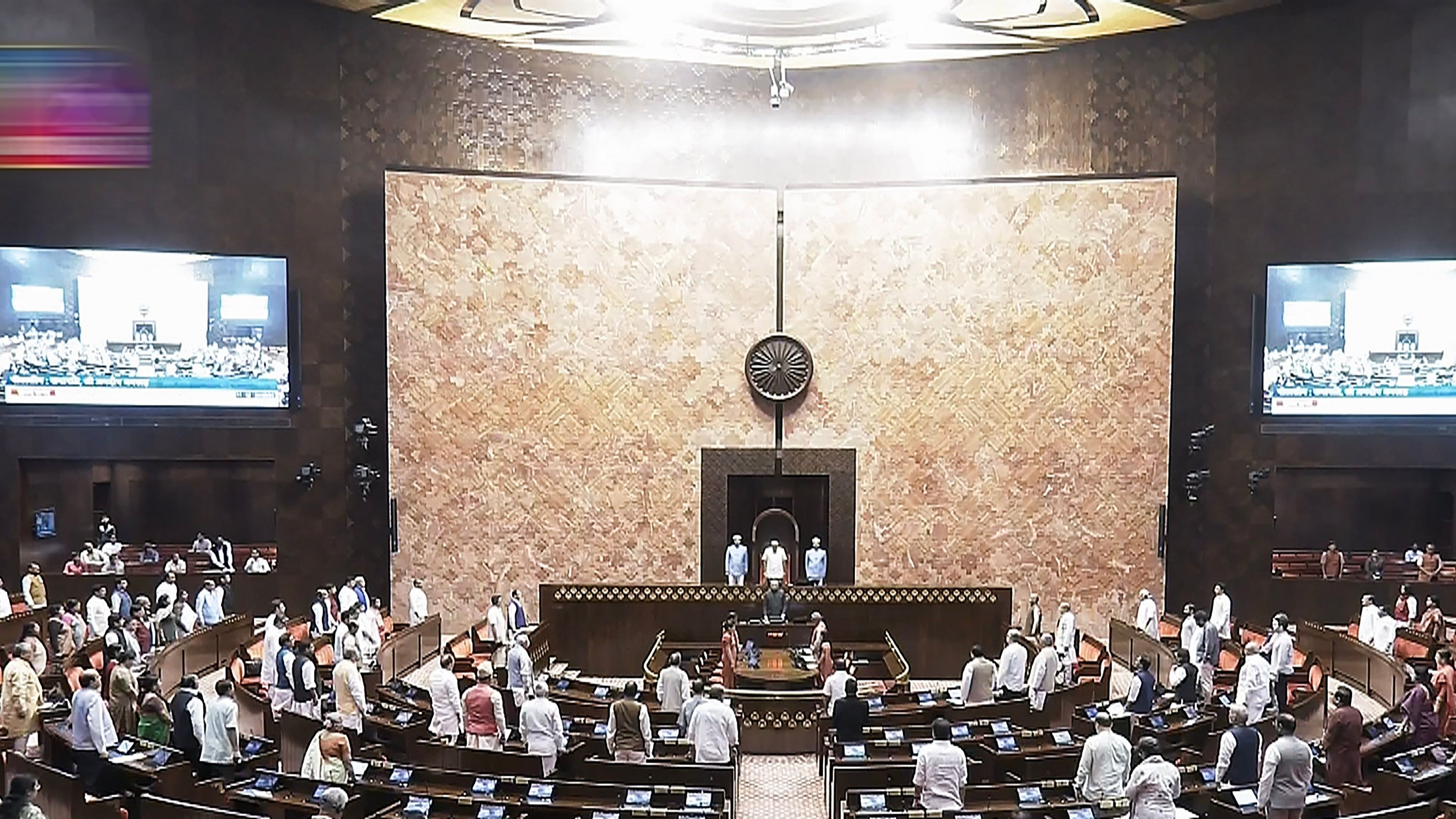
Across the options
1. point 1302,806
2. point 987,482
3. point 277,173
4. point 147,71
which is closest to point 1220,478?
point 987,482

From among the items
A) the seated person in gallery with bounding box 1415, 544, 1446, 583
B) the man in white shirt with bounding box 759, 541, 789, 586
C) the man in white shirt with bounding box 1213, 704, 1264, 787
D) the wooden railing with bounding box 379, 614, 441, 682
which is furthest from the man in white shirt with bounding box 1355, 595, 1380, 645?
the wooden railing with bounding box 379, 614, 441, 682

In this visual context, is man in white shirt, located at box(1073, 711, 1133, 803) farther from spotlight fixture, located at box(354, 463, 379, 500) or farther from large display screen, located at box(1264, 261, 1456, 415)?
spotlight fixture, located at box(354, 463, 379, 500)

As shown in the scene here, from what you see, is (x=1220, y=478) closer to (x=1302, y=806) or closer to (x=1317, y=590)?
(x=1317, y=590)

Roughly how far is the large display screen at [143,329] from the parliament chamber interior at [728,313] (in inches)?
2.6

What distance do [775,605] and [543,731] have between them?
25.1ft

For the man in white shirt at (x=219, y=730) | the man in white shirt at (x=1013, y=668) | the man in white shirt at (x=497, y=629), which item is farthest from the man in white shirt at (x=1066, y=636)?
the man in white shirt at (x=219, y=730)

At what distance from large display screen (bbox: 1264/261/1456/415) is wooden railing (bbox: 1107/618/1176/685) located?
16.9 ft

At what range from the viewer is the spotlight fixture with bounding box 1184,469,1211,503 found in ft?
67.0

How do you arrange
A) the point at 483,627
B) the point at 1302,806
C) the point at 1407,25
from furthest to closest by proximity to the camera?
1. the point at 1407,25
2. the point at 483,627
3. the point at 1302,806

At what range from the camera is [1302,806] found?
9055 mm

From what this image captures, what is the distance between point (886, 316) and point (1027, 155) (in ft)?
12.8

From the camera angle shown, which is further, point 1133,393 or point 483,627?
point 1133,393

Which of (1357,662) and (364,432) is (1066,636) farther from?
(364,432)

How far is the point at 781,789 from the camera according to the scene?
12641 millimetres
